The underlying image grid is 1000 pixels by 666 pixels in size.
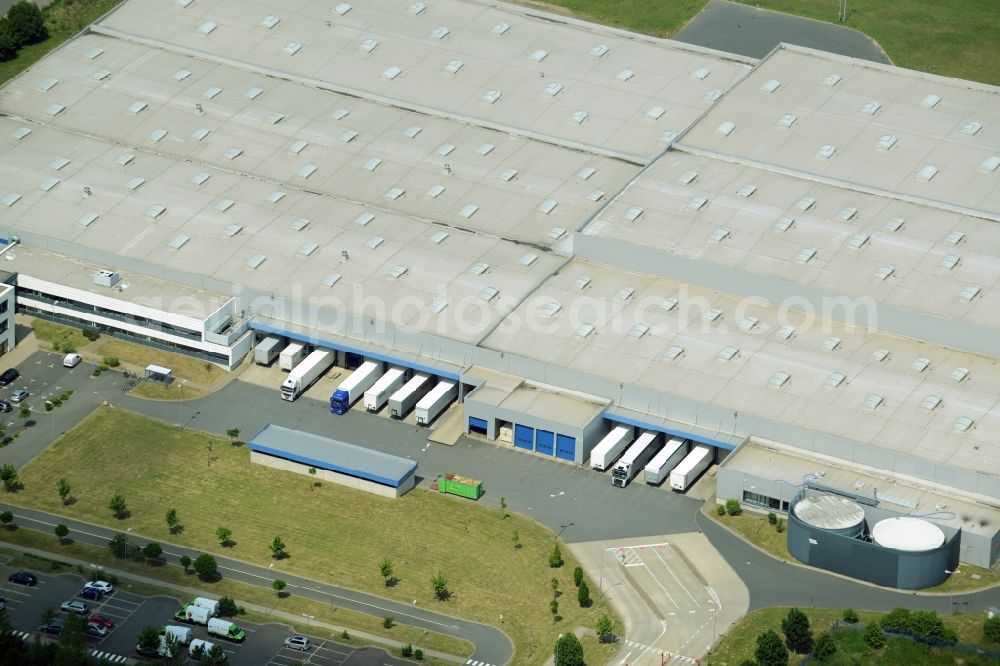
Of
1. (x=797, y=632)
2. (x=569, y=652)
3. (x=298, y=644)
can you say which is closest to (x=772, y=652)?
(x=797, y=632)

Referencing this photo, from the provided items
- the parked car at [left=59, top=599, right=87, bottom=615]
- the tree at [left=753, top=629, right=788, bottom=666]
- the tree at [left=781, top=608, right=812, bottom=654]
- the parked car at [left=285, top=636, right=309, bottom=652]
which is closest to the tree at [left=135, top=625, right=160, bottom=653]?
the parked car at [left=59, top=599, right=87, bottom=615]

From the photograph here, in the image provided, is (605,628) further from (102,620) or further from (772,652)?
(102,620)

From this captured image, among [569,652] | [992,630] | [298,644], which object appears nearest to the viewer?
[569,652]

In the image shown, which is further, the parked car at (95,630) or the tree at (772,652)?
the parked car at (95,630)

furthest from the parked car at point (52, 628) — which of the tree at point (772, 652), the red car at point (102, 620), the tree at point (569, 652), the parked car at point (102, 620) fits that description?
the tree at point (772, 652)

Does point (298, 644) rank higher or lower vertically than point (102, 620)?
lower

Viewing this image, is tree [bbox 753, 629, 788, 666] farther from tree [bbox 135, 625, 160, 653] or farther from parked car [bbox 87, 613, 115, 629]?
parked car [bbox 87, 613, 115, 629]

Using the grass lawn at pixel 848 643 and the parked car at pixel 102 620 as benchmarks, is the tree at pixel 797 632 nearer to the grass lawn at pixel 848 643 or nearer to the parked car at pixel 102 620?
the grass lawn at pixel 848 643
